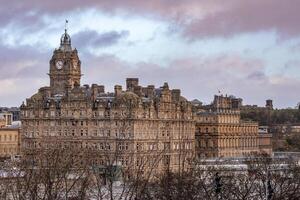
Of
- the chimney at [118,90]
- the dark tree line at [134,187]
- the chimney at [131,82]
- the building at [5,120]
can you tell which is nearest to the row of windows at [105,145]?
the chimney at [118,90]

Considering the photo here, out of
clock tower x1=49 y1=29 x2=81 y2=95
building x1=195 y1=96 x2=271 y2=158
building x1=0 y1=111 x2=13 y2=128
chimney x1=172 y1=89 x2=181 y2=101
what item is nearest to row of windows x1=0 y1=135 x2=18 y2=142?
building x1=0 y1=111 x2=13 y2=128

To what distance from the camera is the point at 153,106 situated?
429 ft

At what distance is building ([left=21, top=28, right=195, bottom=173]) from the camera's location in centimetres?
12575

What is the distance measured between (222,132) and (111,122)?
102ft

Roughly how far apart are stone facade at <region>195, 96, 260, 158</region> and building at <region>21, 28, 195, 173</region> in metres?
16.0

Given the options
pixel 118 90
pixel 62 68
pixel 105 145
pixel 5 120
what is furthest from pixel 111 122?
pixel 5 120

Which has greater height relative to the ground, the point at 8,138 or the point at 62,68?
the point at 62,68

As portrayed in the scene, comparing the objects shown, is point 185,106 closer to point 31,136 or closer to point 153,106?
point 153,106

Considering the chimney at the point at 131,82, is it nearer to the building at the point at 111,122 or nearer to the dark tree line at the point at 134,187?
the building at the point at 111,122

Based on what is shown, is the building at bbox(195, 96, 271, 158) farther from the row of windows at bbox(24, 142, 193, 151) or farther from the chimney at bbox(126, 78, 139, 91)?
the row of windows at bbox(24, 142, 193, 151)

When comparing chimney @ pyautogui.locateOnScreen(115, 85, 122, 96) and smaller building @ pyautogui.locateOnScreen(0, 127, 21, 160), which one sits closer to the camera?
chimney @ pyautogui.locateOnScreen(115, 85, 122, 96)

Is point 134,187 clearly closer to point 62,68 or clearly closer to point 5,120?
point 62,68

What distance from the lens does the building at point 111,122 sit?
125750 mm

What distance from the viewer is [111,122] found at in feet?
416
